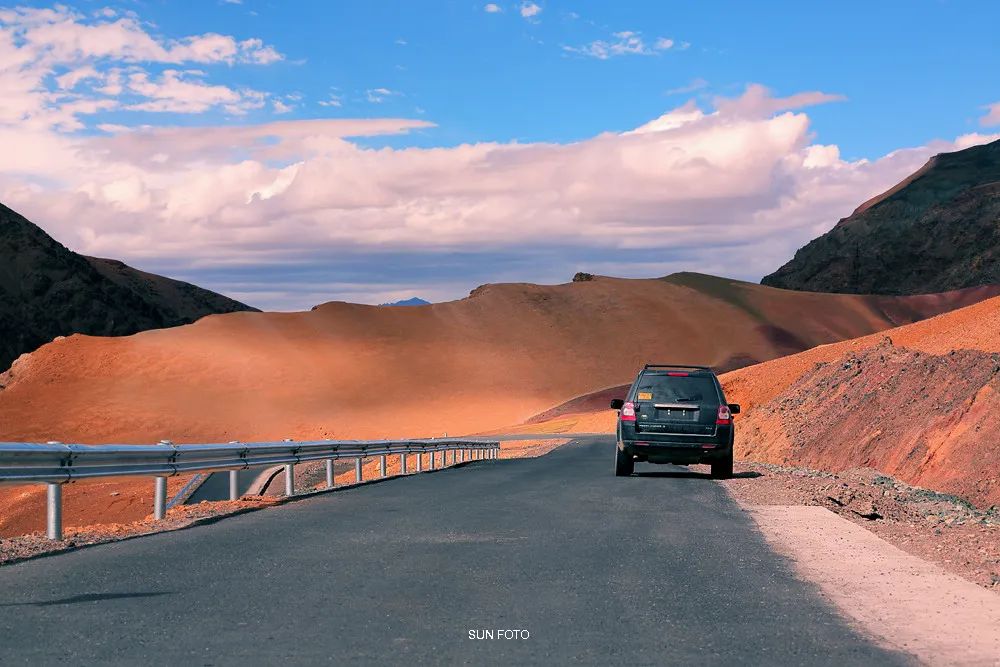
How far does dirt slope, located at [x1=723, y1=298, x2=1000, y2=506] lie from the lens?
27.0 metres

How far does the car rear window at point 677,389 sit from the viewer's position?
22609 millimetres

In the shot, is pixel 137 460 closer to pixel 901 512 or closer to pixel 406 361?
pixel 901 512

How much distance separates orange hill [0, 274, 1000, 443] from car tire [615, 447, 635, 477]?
82.5m

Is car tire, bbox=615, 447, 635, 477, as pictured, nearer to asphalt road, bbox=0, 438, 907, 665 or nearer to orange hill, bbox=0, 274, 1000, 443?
asphalt road, bbox=0, 438, 907, 665

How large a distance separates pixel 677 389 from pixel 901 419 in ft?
42.1

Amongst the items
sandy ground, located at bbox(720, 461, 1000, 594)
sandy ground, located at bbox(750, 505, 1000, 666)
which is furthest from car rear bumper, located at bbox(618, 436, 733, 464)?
sandy ground, located at bbox(750, 505, 1000, 666)

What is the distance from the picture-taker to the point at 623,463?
23594mm

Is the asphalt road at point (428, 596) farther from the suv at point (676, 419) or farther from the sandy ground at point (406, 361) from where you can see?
the sandy ground at point (406, 361)

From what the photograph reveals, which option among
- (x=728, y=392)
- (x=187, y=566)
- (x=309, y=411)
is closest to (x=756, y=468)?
(x=187, y=566)

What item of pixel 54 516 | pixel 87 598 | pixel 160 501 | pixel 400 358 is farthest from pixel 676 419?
pixel 400 358

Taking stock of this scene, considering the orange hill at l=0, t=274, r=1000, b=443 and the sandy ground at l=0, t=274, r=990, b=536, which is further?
the orange hill at l=0, t=274, r=1000, b=443

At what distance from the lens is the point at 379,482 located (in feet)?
77.5

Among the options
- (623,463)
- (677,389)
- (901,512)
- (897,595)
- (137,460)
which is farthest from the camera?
(623,463)

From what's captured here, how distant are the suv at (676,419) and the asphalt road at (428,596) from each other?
7.03m
